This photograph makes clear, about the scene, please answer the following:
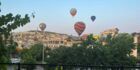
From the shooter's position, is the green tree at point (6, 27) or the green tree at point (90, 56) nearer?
the green tree at point (6, 27)

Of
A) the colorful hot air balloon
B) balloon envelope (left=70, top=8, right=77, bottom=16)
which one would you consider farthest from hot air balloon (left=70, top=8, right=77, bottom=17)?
the colorful hot air balloon

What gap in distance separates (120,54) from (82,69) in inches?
2824

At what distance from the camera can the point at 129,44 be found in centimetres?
9144

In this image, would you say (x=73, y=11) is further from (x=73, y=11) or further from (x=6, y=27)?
(x=6, y=27)

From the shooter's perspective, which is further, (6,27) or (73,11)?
(73,11)

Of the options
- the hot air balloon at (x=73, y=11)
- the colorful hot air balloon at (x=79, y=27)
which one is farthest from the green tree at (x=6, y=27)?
the hot air balloon at (x=73, y=11)

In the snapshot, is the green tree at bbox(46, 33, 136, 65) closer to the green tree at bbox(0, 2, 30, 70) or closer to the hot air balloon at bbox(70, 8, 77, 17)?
the hot air balloon at bbox(70, 8, 77, 17)

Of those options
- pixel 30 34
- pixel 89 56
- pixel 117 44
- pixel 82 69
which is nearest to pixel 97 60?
pixel 89 56

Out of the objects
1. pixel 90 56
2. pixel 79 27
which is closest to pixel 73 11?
pixel 79 27

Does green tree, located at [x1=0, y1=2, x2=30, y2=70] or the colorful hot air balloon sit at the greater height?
the colorful hot air balloon

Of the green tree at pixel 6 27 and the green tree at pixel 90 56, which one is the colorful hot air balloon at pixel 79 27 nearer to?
the green tree at pixel 90 56

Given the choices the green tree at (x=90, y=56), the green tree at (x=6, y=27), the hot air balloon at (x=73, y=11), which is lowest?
the green tree at (x=90, y=56)

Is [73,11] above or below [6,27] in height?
above

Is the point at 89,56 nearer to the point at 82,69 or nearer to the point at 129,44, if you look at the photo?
the point at 129,44
